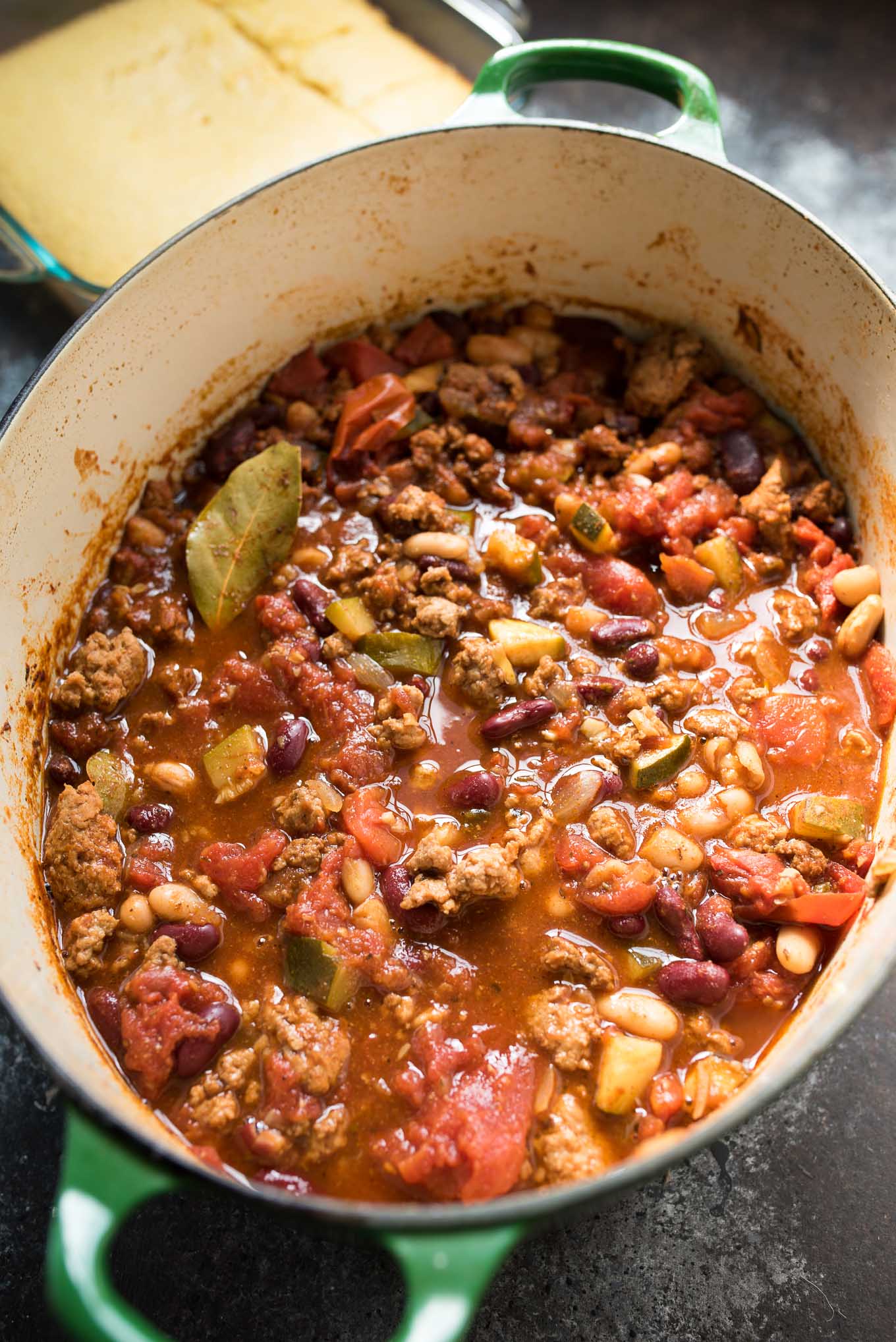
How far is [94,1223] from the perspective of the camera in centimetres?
192

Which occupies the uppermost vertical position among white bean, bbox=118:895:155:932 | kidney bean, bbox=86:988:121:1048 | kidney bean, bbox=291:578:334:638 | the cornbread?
the cornbread

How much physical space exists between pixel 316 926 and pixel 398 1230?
858 millimetres

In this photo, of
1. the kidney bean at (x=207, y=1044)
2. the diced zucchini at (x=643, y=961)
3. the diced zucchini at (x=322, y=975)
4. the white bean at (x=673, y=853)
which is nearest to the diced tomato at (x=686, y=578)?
the white bean at (x=673, y=853)

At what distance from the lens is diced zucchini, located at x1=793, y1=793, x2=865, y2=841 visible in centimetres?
274

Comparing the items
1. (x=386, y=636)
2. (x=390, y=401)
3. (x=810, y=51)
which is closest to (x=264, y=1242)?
(x=386, y=636)

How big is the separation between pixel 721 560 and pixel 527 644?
2.01 feet

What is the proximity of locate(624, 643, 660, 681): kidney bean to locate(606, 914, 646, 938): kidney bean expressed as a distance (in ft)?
2.11

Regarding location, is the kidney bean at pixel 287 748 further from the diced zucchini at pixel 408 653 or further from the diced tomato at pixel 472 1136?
the diced tomato at pixel 472 1136

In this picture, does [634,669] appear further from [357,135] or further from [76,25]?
[76,25]

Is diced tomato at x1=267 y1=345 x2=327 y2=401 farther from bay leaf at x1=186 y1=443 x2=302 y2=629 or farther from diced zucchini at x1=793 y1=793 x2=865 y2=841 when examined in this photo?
diced zucchini at x1=793 y1=793 x2=865 y2=841

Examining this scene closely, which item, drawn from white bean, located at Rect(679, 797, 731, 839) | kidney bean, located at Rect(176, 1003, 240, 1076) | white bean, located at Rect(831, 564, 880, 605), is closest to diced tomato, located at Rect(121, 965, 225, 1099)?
kidney bean, located at Rect(176, 1003, 240, 1076)

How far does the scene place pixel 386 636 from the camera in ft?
9.88

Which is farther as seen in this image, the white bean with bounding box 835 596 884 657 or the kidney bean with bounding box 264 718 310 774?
the white bean with bounding box 835 596 884 657

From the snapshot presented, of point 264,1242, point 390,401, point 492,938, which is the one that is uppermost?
point 390,401
